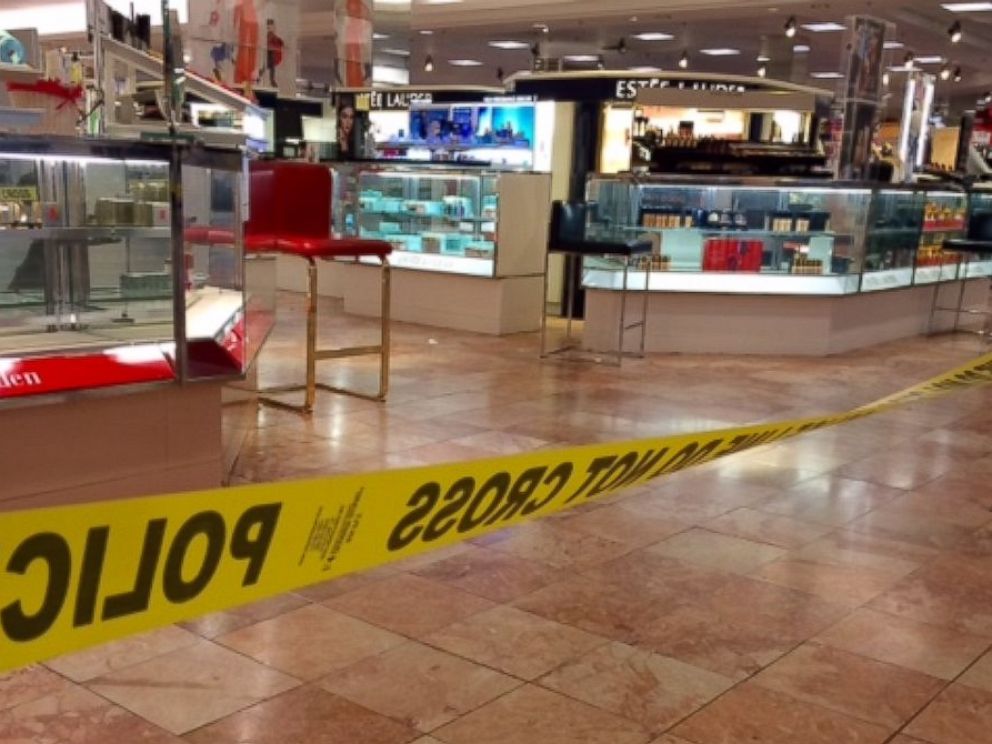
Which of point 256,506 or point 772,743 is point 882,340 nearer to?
point 772,743

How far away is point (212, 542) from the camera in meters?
1.33

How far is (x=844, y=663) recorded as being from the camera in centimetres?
266

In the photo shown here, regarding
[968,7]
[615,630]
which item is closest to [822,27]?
[968,7]

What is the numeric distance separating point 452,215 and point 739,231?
2.40m

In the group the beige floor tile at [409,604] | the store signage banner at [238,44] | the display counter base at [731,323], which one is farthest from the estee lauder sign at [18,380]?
the display counter base at [731,323]

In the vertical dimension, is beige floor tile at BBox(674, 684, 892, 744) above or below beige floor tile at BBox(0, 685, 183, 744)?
above

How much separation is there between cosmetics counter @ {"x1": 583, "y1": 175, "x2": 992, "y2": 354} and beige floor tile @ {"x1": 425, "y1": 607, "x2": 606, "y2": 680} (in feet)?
16.2

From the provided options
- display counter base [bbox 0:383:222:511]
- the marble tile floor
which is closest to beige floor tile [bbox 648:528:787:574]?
the marble tile floor

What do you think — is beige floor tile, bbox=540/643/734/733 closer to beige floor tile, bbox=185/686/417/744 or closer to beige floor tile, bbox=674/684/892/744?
beige floor tile, bbox=674/684/892/744

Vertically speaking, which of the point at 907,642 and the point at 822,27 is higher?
the point at 822,27

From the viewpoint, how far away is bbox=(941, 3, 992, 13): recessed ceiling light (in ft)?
40.6

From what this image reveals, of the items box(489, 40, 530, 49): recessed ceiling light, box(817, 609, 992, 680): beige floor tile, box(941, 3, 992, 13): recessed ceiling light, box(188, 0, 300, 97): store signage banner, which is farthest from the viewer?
box(489, 40, 530, 49): recessed ceiling light

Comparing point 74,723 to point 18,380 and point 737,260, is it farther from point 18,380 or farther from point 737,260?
point 737,260

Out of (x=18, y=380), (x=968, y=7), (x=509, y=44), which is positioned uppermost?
(x=968, y=7)
